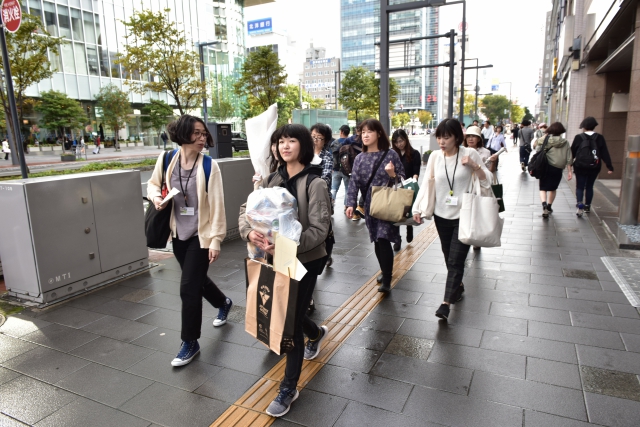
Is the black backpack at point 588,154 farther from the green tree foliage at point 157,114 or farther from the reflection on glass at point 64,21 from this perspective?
the reflection on glass at point 64,21

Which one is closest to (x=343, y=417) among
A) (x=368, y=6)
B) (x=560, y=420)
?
(x=560, y=420)

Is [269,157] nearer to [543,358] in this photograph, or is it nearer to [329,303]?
[329,303]

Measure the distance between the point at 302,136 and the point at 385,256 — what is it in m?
2.37

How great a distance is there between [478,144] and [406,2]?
473 centimetres

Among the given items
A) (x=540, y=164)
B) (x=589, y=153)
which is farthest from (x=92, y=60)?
(x=589, y=153)

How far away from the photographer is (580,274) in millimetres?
5285

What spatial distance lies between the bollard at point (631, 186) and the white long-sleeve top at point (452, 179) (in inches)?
166

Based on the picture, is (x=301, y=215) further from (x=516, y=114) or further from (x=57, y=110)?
(x=516, y=114)

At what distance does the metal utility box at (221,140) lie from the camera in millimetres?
8609

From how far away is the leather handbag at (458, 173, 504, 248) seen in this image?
371 cm

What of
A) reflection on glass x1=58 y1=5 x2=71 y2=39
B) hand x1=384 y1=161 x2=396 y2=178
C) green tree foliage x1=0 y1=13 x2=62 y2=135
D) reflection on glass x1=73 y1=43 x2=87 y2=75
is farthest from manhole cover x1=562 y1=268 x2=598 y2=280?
reflection on glass x1=73 y1=43 x2=87 y2=75

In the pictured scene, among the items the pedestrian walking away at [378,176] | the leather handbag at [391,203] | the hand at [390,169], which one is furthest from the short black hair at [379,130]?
the leather handbag at [391,203]

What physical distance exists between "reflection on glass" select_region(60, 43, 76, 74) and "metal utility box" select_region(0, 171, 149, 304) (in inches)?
1481

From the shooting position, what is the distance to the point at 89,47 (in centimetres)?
3794
